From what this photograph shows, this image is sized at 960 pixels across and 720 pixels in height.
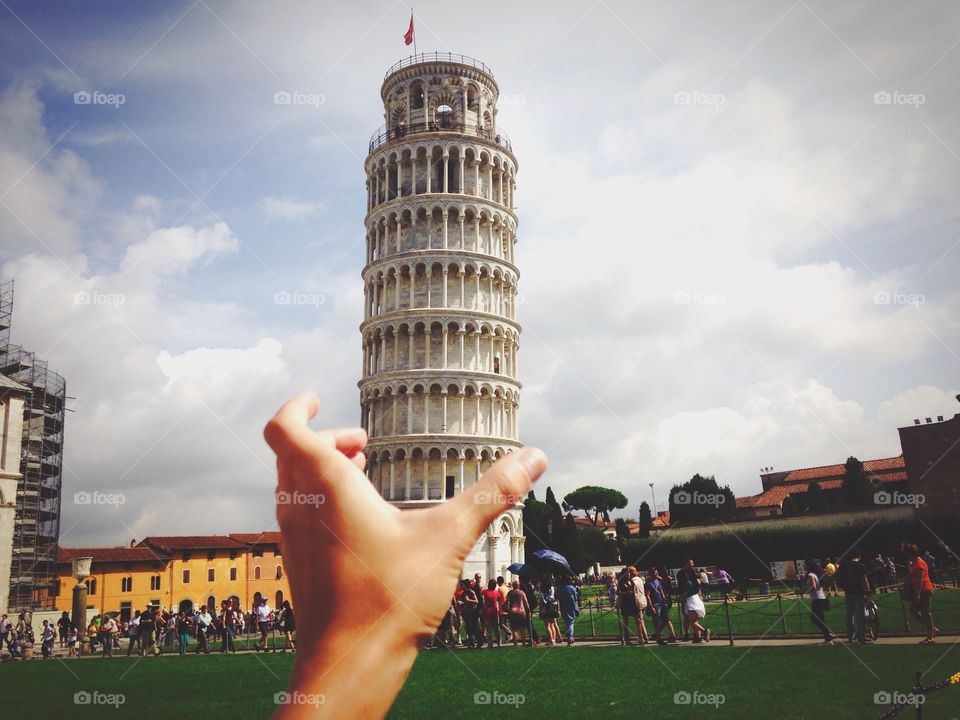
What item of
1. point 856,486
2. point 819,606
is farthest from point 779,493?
point 819,606

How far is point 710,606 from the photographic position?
25.8m

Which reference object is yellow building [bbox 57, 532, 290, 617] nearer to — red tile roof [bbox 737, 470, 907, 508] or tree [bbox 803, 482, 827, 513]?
tree [bbox 803, 482, 827, 513]

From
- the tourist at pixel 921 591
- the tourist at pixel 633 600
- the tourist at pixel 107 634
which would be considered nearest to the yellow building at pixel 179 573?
the tourist at pixel 107 634

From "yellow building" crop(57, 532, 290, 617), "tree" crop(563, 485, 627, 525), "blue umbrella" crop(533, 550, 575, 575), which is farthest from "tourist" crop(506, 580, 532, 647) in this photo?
"tree" crop(563, 485, 627, 525)

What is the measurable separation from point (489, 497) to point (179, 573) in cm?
6459

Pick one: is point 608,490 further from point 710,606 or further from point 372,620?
point 372,620

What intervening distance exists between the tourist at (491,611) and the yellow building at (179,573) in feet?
122

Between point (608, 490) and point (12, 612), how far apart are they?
76.9 m

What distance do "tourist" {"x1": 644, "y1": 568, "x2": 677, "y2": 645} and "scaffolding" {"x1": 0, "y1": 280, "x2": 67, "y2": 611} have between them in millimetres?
35480

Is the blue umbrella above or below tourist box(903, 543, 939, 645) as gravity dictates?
above

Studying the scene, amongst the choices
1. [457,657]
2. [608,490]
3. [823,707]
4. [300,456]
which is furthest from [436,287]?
[608,490]

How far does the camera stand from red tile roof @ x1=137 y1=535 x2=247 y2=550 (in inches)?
2370

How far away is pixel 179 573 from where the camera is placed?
58938 millimetres

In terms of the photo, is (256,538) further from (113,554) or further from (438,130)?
(438,130)
